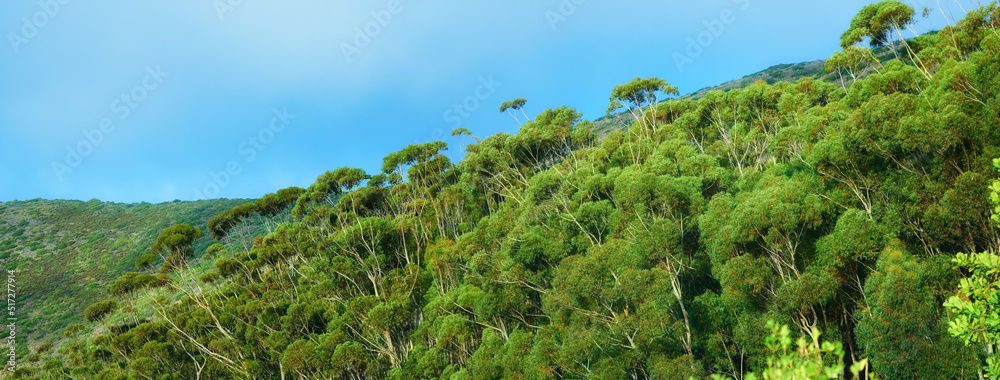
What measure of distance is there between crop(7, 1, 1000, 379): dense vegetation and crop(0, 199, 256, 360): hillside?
3334 cm

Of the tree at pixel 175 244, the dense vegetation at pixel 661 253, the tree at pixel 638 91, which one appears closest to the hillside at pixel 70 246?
the dense vegetation at pixel 661 253

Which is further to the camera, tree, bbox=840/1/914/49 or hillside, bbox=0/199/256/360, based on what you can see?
hillside, bbox=0/199/256/360

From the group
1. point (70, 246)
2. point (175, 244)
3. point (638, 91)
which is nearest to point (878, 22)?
point (638, 91)

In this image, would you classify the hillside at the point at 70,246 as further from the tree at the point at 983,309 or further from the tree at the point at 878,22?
the tree at the point at 878,22

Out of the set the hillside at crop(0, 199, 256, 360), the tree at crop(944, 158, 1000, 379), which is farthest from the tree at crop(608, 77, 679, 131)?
the hillside at crop(0, 199, 256, 360)

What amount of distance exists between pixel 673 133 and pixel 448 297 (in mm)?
20947

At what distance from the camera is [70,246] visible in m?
91.6

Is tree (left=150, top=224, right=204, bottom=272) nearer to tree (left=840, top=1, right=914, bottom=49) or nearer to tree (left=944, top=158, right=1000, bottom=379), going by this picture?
tree (left=944, top=158, right=1000, bottom=379)

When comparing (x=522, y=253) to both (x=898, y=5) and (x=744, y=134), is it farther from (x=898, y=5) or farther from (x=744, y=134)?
(x=898, y=5)

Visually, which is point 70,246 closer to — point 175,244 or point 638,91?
point 175,244

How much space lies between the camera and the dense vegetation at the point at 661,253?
1566 cm

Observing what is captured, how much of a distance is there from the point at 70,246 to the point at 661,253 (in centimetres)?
11361

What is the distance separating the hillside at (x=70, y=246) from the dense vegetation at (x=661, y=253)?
109ft

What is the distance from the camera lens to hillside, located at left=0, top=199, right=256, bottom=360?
66.8 m
